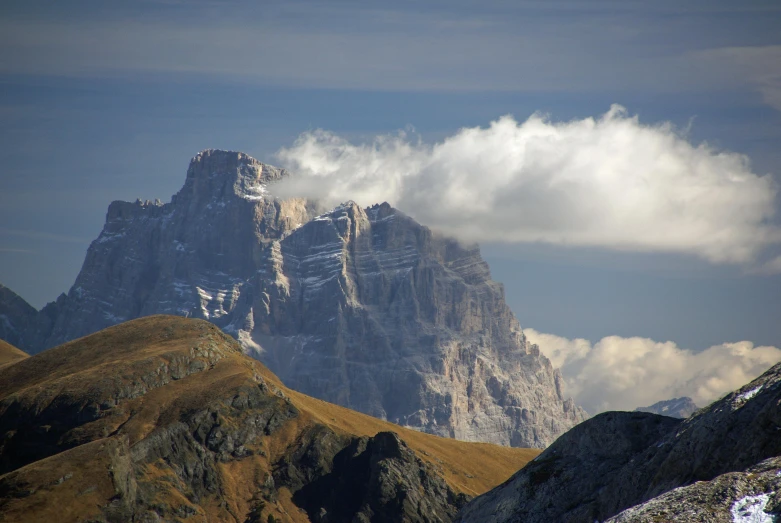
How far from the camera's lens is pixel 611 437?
10000 cm

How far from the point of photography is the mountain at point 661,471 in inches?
2463

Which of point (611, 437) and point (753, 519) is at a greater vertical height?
point (611, 437)

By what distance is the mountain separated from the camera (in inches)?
2463

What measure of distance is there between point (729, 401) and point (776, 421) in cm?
822

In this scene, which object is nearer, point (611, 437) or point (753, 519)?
point (753, 519)

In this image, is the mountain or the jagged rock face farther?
the mountain

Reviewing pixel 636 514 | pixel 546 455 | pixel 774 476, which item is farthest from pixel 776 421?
pixel 546 455

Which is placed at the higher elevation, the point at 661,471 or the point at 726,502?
the point at 661,471

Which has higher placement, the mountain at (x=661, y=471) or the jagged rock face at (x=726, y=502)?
the mountain at (x=661, y=471)

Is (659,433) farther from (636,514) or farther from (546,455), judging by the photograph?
(636,514)

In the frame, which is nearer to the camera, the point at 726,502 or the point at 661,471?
the point at 726,502

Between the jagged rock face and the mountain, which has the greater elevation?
the mountain

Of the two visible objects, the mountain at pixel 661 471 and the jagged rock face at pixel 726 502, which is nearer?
the jagged rock face at pixel 726 502

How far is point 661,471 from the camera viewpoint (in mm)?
82125
